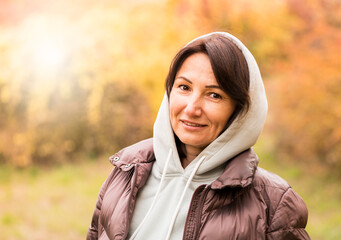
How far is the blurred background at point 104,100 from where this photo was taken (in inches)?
222

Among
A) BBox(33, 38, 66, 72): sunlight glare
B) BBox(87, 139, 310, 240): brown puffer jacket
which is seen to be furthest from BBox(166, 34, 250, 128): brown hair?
BBox(33, 38, 66, 72): sunlight glare

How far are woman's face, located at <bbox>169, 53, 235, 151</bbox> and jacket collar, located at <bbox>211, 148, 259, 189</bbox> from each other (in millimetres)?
140

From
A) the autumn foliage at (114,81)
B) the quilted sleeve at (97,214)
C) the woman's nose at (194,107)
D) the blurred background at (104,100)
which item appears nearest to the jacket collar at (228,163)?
the quilted sleeve at (97,214)

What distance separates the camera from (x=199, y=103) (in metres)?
1.77

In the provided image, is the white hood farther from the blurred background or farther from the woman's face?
the blurred background

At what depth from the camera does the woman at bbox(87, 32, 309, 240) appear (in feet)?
5.54

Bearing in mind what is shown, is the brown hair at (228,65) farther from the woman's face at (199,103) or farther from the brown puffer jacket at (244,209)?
the brown puffer jacket at (244,209)

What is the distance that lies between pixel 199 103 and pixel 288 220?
0.56 meters

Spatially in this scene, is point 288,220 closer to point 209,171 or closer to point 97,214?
point 209,171

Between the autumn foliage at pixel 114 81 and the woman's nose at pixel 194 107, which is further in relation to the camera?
the autumn foliage at pixel 114 81

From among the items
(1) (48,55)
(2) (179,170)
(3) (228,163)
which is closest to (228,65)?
(3) (228,163)

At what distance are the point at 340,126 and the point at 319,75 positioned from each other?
0.72m

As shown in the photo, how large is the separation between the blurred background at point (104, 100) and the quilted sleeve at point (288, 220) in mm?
3419

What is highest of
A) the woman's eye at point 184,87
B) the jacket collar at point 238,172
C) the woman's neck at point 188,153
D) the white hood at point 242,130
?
the woman's eye at point 184,87
